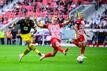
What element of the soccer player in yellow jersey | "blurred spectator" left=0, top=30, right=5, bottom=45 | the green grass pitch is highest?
the soccer player in yellow jersey

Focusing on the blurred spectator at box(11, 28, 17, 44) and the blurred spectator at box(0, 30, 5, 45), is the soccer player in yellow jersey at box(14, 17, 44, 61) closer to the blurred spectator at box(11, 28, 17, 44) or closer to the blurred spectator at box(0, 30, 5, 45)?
the blurred spectator at box(11, 28, 17, 44)

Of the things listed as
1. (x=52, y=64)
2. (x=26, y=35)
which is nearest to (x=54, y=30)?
(x=26, y=35)

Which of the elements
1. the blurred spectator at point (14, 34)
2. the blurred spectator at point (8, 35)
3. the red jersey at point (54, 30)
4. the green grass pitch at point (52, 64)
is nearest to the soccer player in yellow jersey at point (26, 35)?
the green grass pitch at point (52, 64)

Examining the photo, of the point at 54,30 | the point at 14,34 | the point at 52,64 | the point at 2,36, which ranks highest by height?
the point at 54,30

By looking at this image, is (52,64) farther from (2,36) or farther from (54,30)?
(2,36)

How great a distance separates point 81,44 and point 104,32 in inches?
817

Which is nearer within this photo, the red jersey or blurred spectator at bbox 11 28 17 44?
the red jersey

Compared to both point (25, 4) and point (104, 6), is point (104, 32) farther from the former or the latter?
point (25, 4)

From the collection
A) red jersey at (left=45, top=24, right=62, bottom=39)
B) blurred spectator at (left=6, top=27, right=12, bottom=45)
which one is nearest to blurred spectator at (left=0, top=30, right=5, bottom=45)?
blurred spectator at (left=6, top=27, right=12, bottom=45)

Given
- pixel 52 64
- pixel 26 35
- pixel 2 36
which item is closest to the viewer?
pixel 52 64

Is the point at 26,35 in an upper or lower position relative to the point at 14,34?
upper

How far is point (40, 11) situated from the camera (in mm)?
47906

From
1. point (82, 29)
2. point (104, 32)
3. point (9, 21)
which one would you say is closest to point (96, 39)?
point (104, 32)

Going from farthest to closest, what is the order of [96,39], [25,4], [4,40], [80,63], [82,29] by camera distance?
[25,4], [4,40], [96,39], [82,29], [80,63]
